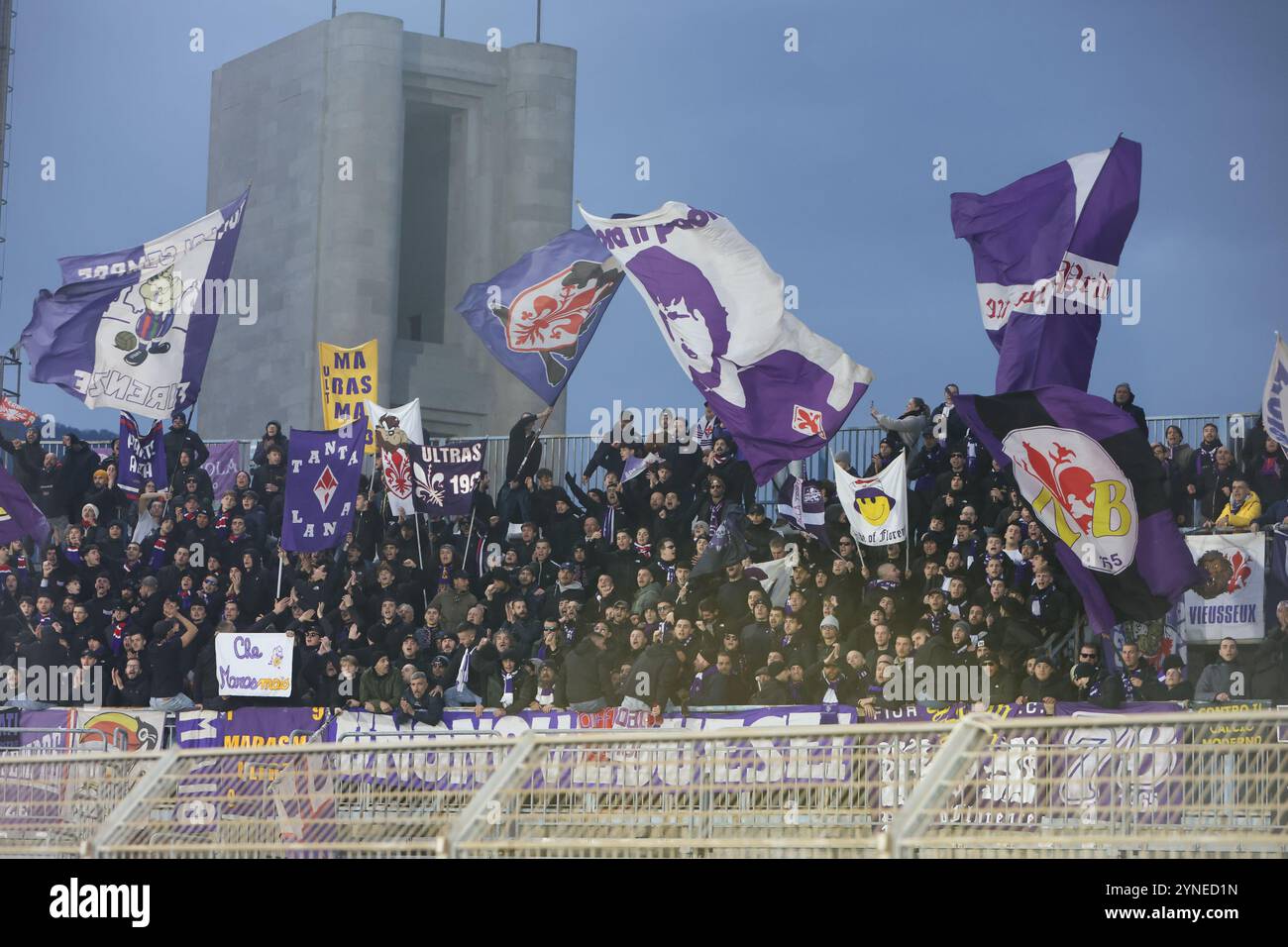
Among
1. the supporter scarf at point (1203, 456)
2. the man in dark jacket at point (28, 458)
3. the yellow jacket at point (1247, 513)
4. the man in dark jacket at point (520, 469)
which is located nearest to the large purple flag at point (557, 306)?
the man in dark jacket at point (520, 469)

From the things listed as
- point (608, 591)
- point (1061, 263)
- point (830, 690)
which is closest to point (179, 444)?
point (608, 591)

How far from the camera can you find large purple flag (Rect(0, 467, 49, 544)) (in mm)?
25906

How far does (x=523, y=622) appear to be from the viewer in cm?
2120

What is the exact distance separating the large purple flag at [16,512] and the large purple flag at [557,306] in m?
6.70

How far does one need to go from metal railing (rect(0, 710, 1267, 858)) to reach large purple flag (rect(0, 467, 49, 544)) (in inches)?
516

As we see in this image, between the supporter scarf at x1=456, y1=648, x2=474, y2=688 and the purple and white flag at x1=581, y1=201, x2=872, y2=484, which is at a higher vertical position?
the purple and white flag at x1=581, y1=201, x2=872, y2=484

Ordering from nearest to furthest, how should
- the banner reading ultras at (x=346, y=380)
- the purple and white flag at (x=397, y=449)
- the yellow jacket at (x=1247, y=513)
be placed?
the yellow jacket at (x=1247, y=513) → the purple and white flag at (x=397, y=449) → the banner reading ultras at (x=346, y=380)

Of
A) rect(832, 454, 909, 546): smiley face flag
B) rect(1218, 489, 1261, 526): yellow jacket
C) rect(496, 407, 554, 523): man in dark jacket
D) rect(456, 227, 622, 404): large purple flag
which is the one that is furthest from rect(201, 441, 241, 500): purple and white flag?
rect(1218, 489, 1261, 526): yellow jacket

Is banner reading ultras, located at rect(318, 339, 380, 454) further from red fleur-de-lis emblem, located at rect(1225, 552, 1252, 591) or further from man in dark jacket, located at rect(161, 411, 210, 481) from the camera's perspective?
red fleur-de-lis emblem, located at rect(1225, 552, 1252, 591)

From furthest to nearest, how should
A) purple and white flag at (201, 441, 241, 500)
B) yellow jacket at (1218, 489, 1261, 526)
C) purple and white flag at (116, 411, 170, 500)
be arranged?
purple and white flag at (201, 441, 241, 500), purple and white flag at (116, 411, 170, 500), yellow jacket at (1218, 489, 1261, 526)

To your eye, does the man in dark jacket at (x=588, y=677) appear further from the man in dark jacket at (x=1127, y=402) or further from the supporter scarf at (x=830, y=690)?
the man in dark jacket at (x=1127, y=402)

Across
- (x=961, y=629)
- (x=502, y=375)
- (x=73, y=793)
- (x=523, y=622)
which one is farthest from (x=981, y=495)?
(x=502, y=375)

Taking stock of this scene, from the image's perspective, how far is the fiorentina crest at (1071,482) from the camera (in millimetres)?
19016
